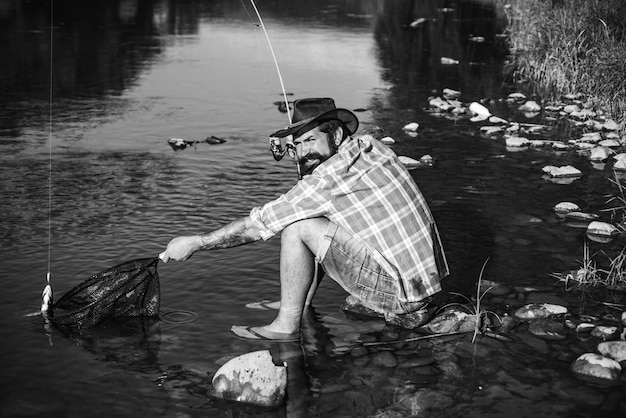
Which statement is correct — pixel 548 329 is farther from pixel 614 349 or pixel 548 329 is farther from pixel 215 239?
pixel 215 239

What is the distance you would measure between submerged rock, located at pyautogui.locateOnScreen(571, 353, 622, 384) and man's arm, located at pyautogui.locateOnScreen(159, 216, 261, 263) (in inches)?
73.1

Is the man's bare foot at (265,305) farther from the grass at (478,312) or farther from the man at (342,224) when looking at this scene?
the grass at (478,312)

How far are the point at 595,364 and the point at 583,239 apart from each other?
7.86 feet

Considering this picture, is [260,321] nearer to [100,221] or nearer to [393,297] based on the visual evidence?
[393,297]

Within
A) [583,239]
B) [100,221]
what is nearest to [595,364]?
[583,239]

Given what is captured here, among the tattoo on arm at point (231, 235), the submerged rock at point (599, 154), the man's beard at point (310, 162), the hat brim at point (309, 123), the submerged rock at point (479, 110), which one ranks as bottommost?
the submerged rock at point (599, 154)

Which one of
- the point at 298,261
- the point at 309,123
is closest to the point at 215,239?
the point at 298,261

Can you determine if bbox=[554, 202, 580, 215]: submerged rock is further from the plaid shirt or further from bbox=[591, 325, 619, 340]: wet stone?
the plaid shirt

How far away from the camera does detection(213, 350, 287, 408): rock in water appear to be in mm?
4410

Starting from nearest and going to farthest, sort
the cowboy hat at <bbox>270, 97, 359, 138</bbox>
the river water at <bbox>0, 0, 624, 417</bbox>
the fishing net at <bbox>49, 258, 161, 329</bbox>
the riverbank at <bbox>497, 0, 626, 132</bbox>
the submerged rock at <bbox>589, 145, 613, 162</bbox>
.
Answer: the river water at <bbox>0, 0, 624, 417</bbox> → the cowboy hat at <bbox>270, 97, 359, 138</bbox> → the fishing net at <bbox>49, 258, 161, 329</bbox> → the submerged rock at <bbox>589, 145, 613, 162</bbox> → the riverbank at <bbox>497, 0, 626, 132</bbox>

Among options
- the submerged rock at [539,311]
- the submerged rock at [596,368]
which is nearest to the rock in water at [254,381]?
the submerged rock at [596,368]

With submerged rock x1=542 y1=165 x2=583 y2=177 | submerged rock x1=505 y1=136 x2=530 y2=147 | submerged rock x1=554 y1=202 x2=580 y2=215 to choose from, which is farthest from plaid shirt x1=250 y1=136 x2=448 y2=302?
submerged rock x1=505 y1=136 x2=530 y2=147

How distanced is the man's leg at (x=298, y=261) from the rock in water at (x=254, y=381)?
2.01ft

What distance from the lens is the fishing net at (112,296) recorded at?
5.29 metres
